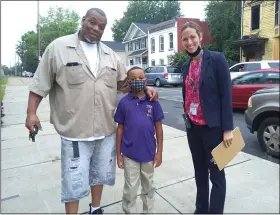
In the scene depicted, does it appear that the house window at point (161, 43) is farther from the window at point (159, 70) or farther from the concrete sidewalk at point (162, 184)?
the concrete sidewalk at point (162, 184)

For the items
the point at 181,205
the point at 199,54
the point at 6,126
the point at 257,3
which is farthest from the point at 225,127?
the point at 6,126

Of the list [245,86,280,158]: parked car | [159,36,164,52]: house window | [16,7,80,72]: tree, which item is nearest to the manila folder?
[245,86,280,158]: parked car

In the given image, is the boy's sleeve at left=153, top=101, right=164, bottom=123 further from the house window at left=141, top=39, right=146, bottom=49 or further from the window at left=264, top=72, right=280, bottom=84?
the house window at left=141, top=39, right=146, bottom=49

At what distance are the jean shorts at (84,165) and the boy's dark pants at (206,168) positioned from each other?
677mm

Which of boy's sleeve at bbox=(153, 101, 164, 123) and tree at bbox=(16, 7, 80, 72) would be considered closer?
boy's sleeve at bbox=(153, 101, 164, 123)

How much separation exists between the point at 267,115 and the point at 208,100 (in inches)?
21.9

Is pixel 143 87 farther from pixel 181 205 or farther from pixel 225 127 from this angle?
pixel 181 205

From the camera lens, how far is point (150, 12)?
53.1 metres

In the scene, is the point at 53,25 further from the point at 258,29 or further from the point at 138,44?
the point at 258,29

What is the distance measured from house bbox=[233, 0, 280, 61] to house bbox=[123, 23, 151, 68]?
28392 millimetres

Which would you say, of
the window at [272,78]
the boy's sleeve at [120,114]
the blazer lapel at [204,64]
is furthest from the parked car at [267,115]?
the boy's sleeve at [120,114]

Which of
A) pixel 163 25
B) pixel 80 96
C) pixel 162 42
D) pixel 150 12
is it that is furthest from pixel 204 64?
pixel 150 12

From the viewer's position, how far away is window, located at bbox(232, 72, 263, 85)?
1472mm

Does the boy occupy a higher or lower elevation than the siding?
lower
